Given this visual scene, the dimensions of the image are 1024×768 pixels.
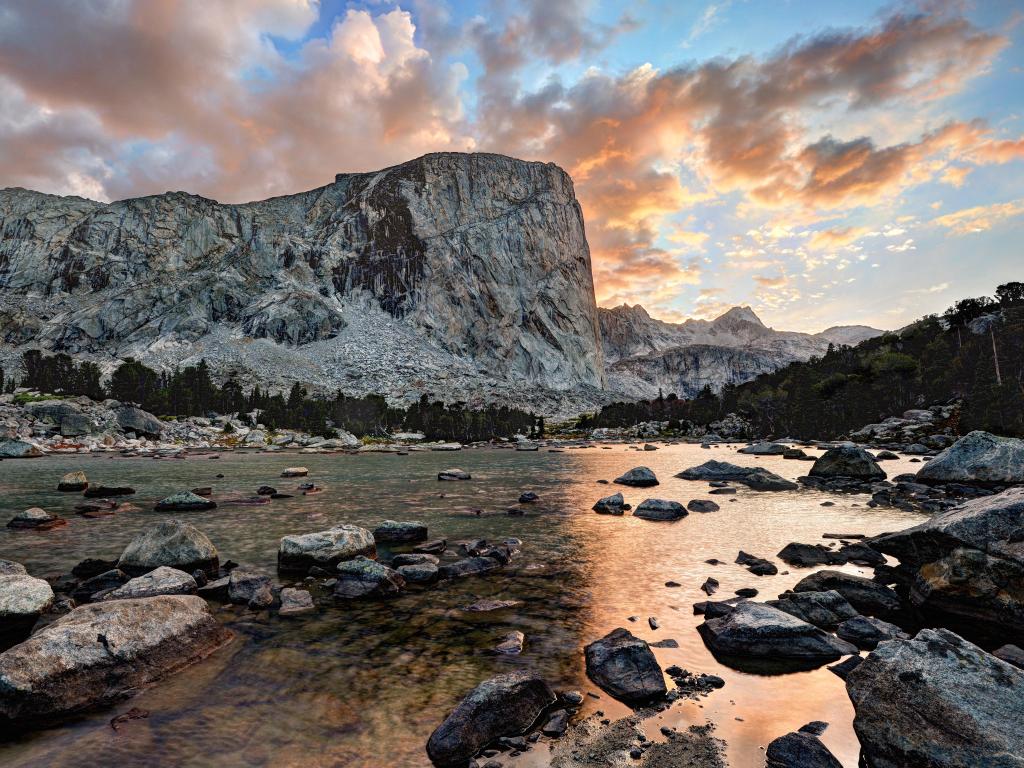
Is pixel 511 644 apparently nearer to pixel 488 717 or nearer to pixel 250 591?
pixel 488 717

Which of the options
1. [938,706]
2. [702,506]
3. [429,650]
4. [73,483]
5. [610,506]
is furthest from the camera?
[73,483]

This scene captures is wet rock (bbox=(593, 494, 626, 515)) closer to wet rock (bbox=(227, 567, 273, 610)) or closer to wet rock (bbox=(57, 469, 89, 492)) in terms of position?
wet rock (bbox=(227, 567, 273, 610))

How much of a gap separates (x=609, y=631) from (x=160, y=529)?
55.9ft

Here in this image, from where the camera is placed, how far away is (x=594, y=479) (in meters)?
53.3

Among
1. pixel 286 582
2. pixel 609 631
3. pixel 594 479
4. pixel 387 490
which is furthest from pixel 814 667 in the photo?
pixel 594 479

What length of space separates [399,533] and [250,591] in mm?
8820

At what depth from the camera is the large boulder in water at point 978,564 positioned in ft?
38.7

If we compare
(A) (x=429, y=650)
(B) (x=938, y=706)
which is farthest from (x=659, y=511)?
(B) (x=938, y=706)

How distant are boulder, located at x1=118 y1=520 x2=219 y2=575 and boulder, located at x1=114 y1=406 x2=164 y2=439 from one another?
125983mm

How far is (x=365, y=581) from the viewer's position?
51.5 feet

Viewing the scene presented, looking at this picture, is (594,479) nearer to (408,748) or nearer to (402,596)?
(402,596)

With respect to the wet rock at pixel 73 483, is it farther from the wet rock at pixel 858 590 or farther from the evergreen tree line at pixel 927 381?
the evergreen tree line at pixel 927 381

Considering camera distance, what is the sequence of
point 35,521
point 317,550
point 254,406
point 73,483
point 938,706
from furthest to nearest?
point 254,406
point 73,483
point 35,521
point 317,550
point 938,706

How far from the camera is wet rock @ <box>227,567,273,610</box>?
14615mm
